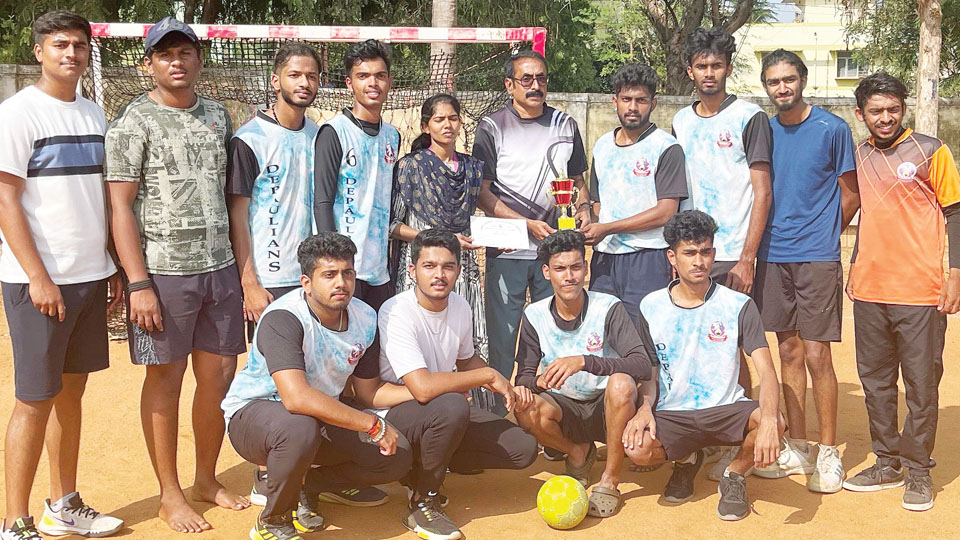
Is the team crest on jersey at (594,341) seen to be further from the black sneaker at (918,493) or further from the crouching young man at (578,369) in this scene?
the black sneaker at (918,493)

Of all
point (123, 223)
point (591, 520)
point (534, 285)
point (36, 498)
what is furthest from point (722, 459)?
point (36, 498)

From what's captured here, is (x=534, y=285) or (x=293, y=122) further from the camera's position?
(x=534, y=285)

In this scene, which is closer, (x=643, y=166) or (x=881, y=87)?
(x=881, y=87)

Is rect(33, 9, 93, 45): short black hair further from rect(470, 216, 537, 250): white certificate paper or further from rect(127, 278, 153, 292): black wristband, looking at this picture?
rect(470, 216, 537, 250): white certificate paper

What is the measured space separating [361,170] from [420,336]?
42.1 inches

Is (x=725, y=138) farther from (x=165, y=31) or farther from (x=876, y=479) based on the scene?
(x=165, y=31)

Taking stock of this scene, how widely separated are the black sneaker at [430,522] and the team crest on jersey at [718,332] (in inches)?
69.5

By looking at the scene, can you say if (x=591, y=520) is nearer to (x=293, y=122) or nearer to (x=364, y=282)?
(x=364, y=282)

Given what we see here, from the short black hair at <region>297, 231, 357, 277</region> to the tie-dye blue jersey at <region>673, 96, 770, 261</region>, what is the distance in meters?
2.30

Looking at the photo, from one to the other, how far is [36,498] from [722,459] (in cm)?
407

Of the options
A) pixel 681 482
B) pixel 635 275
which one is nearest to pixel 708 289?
pixel 635 275

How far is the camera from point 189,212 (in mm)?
5059

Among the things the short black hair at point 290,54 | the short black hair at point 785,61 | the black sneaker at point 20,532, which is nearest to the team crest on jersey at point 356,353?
the short black hair at point 290,54

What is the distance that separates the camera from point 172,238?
5031mm
